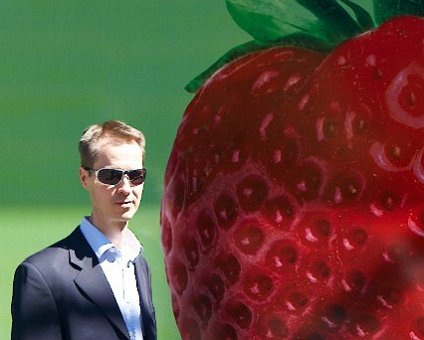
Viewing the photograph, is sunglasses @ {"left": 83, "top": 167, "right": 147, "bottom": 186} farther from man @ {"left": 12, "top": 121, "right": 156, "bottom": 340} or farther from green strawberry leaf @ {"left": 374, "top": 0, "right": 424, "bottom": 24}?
green strawberry leaf @ {"left": 374, "top": 0, "right": 424, "bottom": 24}

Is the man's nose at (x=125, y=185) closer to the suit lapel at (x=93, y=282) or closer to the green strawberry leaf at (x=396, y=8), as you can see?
the suit lapel at (x=93, y=282)

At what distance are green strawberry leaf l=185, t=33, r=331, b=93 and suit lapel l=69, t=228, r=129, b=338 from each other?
0.75m

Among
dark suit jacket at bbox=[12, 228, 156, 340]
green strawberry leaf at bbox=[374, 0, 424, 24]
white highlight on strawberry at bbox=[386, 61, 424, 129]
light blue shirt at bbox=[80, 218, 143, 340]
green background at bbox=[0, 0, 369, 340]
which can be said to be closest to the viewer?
dark suit jacket at bbox=[12, 228, 156, 340]

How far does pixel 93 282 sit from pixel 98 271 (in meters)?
0.03

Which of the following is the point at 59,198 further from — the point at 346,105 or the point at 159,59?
the point at 346,105

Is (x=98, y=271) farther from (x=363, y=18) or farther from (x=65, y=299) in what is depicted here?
(x=363, y=18)

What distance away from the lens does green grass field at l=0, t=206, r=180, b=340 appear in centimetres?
284

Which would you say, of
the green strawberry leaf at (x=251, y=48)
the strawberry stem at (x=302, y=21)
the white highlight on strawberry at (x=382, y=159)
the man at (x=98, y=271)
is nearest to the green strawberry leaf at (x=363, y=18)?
the strawberry stem at (x=302, y=21)

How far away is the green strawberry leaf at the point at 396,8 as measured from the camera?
2617 millimetres

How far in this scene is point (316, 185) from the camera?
258 centimetres

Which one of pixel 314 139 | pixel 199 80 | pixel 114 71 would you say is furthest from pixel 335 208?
pixel 114 71

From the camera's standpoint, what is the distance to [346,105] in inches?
99.8

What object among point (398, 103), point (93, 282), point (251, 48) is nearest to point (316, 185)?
point (398, 103)

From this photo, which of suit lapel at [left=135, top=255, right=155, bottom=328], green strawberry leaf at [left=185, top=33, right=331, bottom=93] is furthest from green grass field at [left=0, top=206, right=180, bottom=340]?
suit lapel at [left=135, top=255, right=155, bottom=328]
